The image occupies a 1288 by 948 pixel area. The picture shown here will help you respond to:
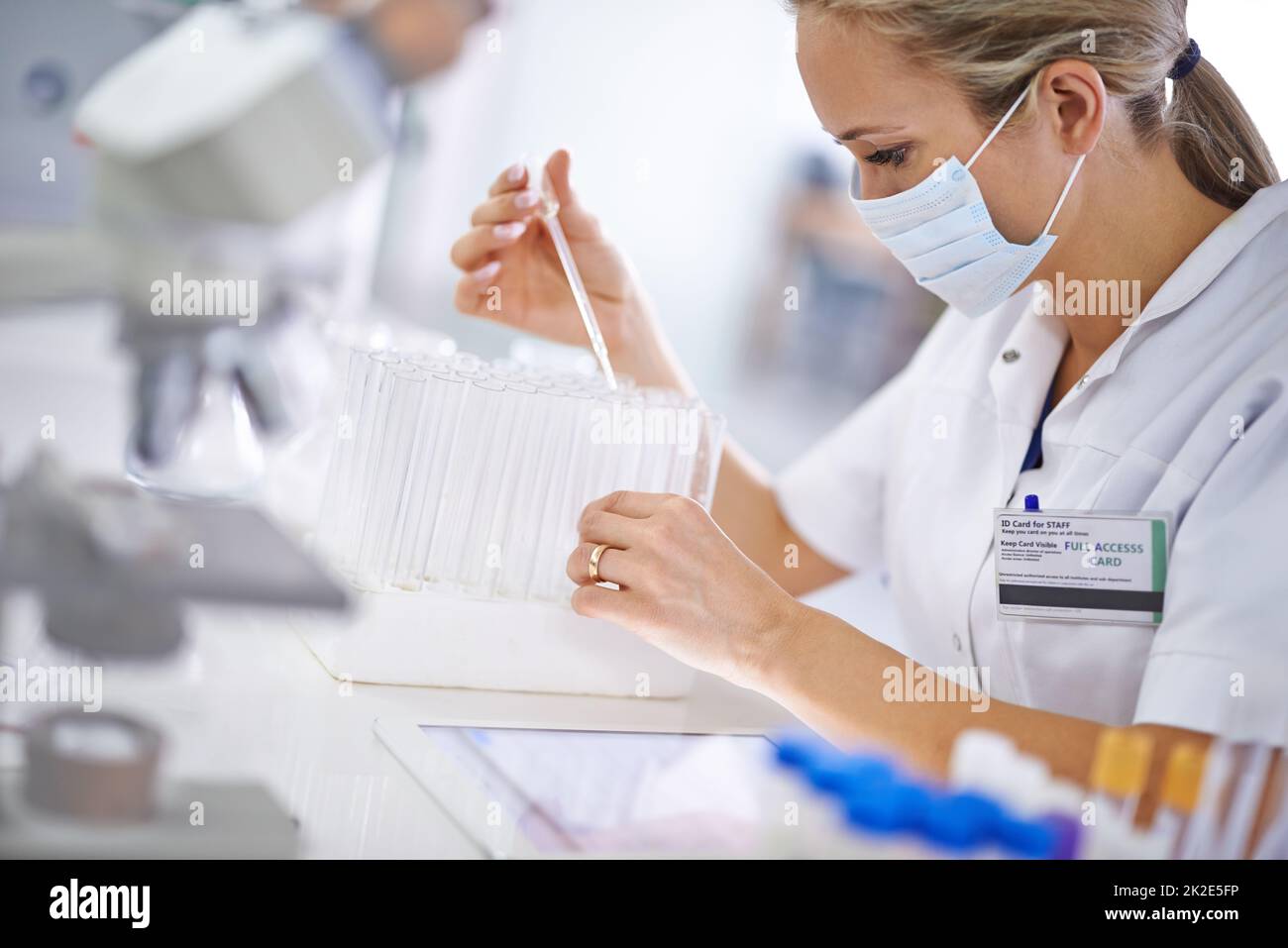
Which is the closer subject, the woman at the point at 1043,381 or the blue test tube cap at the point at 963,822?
the blue test tube cap at the point at 963,822

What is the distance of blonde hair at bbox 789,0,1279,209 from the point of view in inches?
38.9

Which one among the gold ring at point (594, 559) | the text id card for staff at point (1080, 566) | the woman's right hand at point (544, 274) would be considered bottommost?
the gold ring at point (594, 559)

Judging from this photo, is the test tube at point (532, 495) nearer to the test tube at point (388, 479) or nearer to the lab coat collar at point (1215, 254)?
the test tube at point (388, 479)

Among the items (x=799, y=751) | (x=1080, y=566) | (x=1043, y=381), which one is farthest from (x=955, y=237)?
(x=799, y=751)

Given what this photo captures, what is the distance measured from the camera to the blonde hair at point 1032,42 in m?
0.99

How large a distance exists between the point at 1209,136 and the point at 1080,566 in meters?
0.46

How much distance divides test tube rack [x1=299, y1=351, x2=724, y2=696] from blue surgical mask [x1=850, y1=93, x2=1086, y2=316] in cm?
30

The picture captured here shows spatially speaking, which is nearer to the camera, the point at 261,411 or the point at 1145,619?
the point at 1145,619

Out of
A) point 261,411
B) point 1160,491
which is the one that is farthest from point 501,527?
point 261,411

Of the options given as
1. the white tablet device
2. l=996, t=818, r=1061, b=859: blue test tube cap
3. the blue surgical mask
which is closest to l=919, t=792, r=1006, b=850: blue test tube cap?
l=996, t=818, r=1061, b=859: blue test tube cap

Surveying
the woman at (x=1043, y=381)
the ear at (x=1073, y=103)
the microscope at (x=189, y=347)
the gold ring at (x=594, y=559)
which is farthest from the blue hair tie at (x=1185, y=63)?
the microscope at (x=189, y=347)
